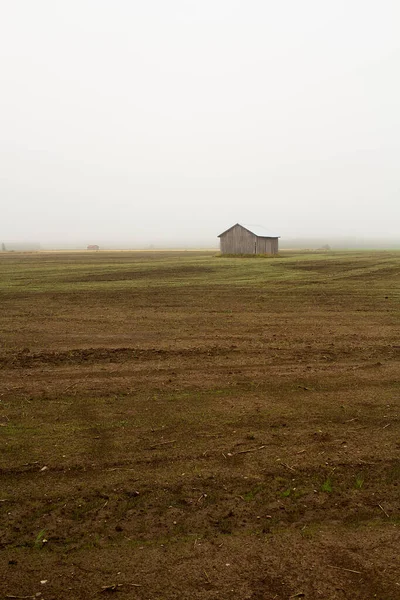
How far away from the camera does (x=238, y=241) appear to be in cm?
6075

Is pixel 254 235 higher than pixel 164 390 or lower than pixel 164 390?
higher

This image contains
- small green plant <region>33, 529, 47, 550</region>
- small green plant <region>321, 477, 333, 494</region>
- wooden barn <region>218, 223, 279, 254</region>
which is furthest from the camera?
wooden barn <region>218, 223, 279, 254</region>

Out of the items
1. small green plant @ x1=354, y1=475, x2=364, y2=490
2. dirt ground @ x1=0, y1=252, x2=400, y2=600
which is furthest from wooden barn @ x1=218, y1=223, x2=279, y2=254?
small green plant @ x1=354, y1=475, x2=364, y2=490

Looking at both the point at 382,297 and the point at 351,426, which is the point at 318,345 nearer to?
the point at 351,426

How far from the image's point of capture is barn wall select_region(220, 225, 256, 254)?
59.2m

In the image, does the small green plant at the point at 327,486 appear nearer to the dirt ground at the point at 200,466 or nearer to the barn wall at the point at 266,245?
the dirt ground at the point at 200,466

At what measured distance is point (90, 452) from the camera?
6.46 meters

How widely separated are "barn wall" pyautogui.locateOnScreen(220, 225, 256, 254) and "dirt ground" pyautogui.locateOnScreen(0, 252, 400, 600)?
4623 cm

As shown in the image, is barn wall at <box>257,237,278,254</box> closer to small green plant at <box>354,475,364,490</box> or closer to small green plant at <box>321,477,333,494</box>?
small green plant at <box>354,475,364,490</box>

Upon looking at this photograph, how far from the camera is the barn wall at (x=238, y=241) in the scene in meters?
59.2

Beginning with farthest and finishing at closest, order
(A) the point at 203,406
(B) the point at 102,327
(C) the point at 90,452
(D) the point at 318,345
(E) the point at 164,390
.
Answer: (B) the point at 102,327 < (D) the point at 318,345 < (E) the point at 164,390 < (A) the point at 203,406 < (C) the point at 90,452

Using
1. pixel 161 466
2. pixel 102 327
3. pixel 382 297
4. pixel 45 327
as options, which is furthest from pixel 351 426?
pixel 382 297

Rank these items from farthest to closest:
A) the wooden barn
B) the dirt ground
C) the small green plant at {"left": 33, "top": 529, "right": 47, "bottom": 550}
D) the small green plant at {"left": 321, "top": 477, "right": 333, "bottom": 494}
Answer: the wooden barn → the small green plant at {"left": 321, "top": 477, "right": 333, "bottom": 494} → the small green plant at {"left": 33, "top": 529, "right": 47, "bottom": 550} → the dirt ground

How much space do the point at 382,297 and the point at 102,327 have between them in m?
12.4
